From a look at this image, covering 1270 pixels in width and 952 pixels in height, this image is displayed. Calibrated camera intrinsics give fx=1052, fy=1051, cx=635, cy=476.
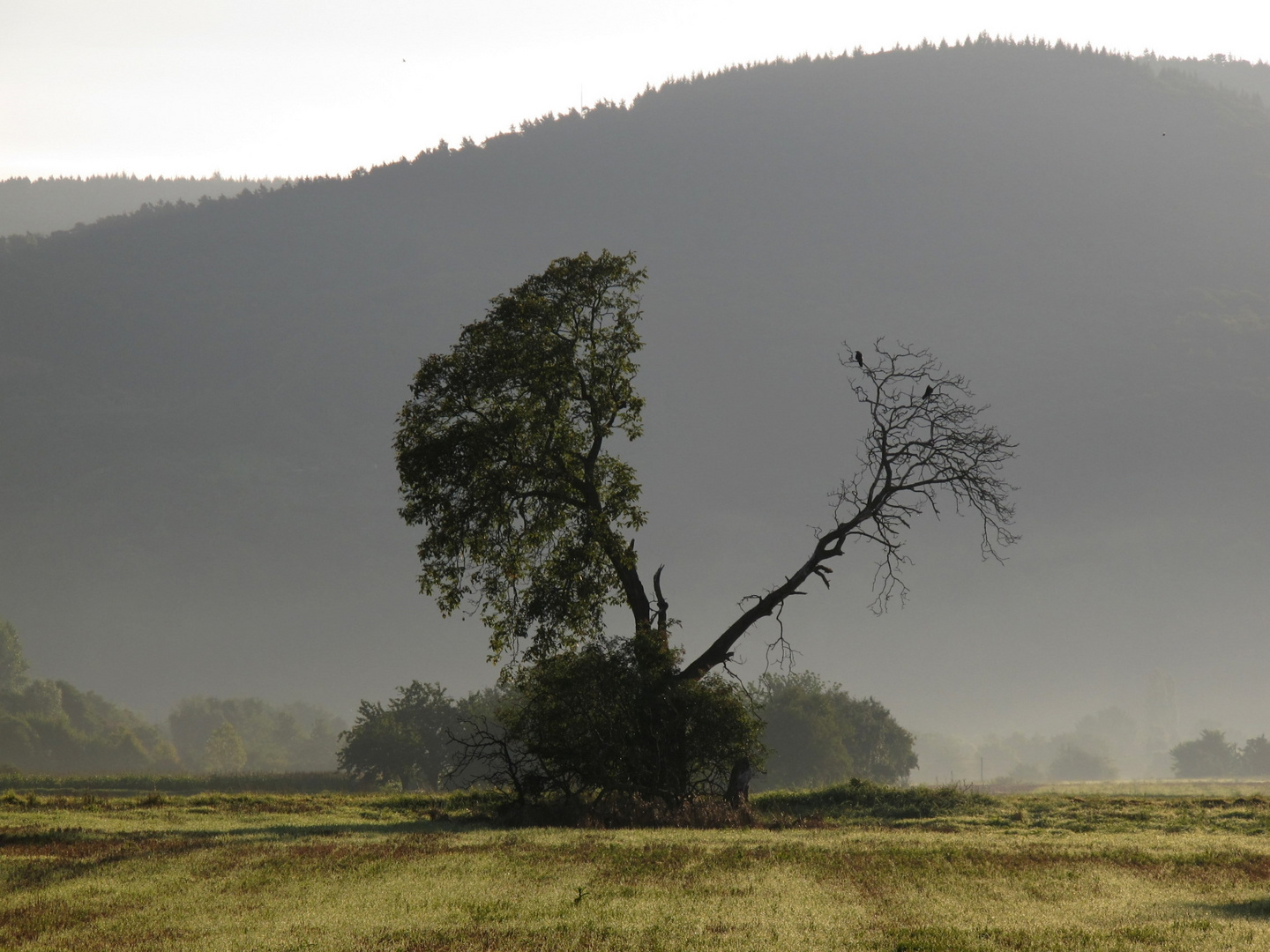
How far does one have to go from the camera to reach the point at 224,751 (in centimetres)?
16950

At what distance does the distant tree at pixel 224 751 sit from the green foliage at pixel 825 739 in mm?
105591

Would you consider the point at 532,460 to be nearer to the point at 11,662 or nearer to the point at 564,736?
the point at 564,736

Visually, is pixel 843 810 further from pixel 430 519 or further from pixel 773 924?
pixel 773 924

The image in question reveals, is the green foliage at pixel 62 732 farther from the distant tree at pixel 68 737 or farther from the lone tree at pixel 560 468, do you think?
the lone tree at pixel 560 468

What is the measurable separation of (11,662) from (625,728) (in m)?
172

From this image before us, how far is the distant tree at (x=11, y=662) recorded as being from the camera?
164 m

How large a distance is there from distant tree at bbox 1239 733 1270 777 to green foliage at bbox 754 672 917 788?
88605mm

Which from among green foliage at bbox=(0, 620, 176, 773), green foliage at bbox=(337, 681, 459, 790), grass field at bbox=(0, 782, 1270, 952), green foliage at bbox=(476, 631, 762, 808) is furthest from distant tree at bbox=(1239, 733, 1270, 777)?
green foliage at bbox=(0, 620, 176, 773)

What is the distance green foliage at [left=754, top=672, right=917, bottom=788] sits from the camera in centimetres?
8906

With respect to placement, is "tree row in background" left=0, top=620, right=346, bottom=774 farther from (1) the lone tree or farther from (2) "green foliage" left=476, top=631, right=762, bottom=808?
(2) "green foliage" left=476, top=631, right=762, bottom=808

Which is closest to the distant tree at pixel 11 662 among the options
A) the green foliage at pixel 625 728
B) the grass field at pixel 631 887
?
the grass field at pixel 631 887

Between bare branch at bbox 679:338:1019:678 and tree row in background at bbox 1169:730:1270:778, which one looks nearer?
bare branch at bbox 679:338:1019:678

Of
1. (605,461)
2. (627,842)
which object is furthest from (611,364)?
(627,842)

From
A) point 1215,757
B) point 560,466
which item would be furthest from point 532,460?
point 1215,757
